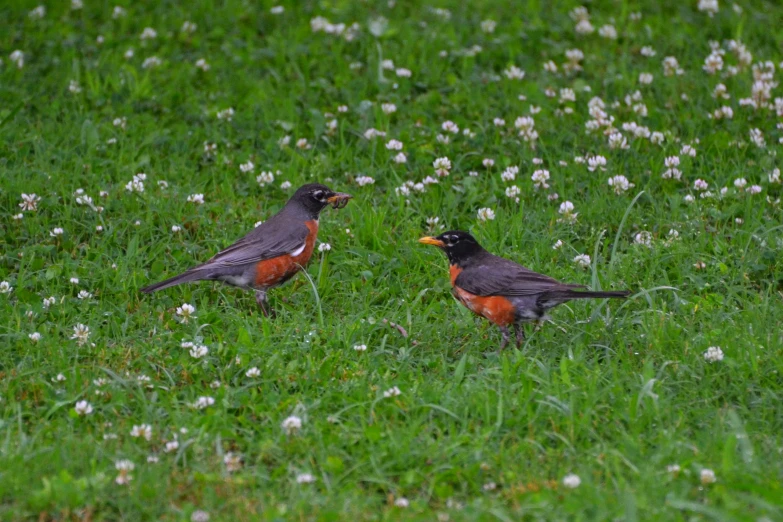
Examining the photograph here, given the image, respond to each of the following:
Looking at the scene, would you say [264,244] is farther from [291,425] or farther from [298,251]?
[291,425]

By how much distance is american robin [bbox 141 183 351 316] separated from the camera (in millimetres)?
7492

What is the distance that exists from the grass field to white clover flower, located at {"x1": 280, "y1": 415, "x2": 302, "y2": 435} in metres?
0.01

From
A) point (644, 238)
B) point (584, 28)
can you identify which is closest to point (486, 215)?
point (644, 238)

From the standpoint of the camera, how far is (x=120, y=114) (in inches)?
401

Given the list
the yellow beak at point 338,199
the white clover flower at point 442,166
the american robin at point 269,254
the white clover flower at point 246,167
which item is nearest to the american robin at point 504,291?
the american robin at point 269,254

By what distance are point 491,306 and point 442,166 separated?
8.51ft

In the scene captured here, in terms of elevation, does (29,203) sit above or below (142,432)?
below

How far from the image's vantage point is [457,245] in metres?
7.37

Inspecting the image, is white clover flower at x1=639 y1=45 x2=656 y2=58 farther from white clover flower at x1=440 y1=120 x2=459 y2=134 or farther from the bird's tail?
the bird's tail

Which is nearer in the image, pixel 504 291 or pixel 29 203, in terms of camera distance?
pixel 504 291

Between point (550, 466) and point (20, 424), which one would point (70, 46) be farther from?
point (550, 466)

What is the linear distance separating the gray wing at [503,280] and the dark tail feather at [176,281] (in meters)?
1.92

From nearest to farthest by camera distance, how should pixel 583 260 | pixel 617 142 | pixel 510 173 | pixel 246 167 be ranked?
pixel 583 260 → pixel 510 173 → pixel 246 167 → pixel 617 142

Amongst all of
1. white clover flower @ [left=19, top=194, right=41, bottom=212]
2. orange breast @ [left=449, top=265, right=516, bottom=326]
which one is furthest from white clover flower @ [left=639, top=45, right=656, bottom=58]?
white clover flower @ [left=19, top=194, right=41, bottom=212]
